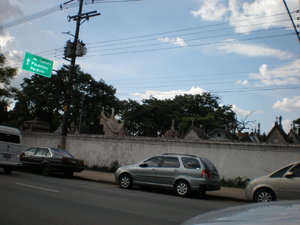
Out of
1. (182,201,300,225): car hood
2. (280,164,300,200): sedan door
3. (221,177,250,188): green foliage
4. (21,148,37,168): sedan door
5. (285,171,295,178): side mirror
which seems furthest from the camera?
(21,148,37,168): sedan door

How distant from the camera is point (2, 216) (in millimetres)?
6430

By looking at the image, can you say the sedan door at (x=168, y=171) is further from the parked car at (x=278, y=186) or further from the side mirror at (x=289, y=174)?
the side mirror at (x=289, y=174)

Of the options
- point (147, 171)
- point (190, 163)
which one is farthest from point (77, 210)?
point (190, 163)

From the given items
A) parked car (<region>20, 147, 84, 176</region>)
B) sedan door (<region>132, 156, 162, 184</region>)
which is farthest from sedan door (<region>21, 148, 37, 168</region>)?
sedan door (<region>132, 156, 162, 184</region>)

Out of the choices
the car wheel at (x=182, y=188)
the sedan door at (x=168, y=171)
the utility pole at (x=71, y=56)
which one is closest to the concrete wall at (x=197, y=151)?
the utility pole at (x=71, y=56)

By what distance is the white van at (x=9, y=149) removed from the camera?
15688mm

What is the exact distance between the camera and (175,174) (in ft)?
41.8

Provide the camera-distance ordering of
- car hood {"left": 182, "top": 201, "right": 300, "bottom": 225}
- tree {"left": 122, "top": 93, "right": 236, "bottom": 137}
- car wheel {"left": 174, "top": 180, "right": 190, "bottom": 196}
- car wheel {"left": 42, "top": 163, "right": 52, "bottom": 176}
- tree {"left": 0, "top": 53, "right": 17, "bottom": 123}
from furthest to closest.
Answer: tree {"left": 122, "top": 93, "right": 236, "bottom": 137} → tree {"left": 0, "top": 53, "right": 17, "bottom": 123} → car wheel {"left": 42, "top": 163, "right": 52, "bottom": 176} → car wheel {"left": 174, "top": 180, "right": 190, "bottom": 196} → car hood {"left": 182, "top": 201, "right": 300, "bottom": 225}

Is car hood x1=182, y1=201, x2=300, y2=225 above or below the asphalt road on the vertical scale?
Result: above

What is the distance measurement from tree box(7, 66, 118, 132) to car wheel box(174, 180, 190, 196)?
111ft

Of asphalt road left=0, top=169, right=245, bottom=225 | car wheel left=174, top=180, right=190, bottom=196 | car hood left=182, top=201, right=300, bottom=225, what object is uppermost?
car hood left=182, top=201, right=300, bottom=225

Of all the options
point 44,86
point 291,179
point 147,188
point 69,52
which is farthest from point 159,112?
point 291,179

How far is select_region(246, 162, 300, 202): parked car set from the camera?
10175 mm

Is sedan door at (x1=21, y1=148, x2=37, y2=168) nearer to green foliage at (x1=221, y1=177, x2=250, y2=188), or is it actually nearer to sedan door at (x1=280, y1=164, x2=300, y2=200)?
green foliage at (x1=221, y1=177, x2=250, y2=188)
